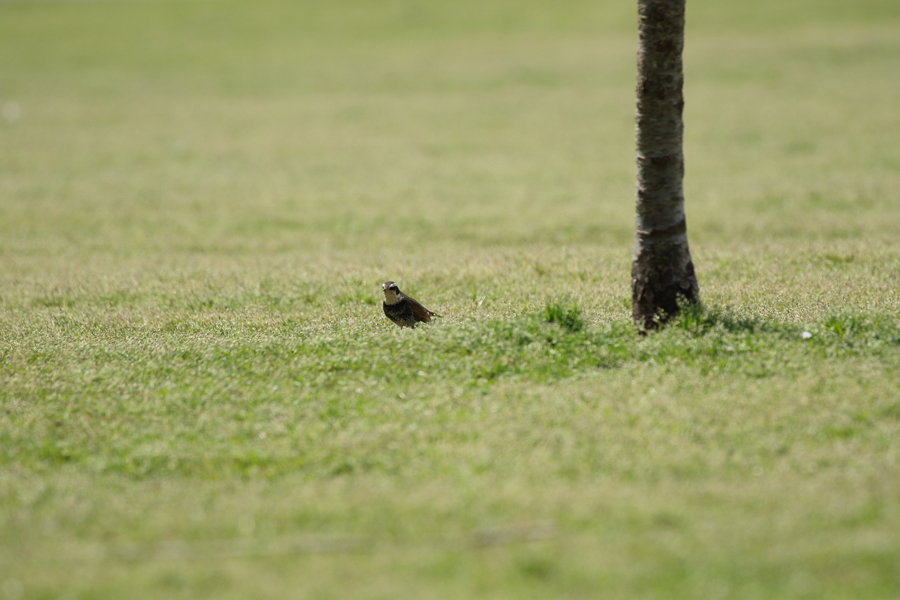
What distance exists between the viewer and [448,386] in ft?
20.6

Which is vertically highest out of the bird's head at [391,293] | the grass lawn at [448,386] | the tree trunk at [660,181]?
the tree trunk at [660,181]

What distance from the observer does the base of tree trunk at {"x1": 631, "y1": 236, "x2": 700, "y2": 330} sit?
6957 millimetres

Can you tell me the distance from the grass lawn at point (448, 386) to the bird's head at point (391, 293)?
0.34m

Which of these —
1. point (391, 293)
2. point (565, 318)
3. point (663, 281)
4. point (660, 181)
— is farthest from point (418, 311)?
point (660, 181)

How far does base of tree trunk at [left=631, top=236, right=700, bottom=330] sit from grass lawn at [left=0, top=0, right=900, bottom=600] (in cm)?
22

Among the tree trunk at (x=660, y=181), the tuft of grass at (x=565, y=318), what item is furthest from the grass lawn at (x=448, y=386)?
the tree trunk at (x=660, y=181)

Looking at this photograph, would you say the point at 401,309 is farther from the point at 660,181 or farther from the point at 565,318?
the point at 660,181

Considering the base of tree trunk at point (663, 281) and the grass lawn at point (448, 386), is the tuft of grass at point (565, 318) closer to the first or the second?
the grass lawn at point (448, 386)

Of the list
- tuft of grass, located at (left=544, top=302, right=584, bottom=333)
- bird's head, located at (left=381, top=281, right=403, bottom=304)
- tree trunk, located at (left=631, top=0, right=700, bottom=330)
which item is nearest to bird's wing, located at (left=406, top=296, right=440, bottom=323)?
bird's head, located at (left=381, top=281, right=403, bottom=304)

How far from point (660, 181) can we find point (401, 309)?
2.57m

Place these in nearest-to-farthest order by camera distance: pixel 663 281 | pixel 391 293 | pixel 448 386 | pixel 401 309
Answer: pixel 448 386
pixel 663 281
pixel 391 293
pixel 401 309

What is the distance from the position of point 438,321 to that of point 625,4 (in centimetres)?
4803

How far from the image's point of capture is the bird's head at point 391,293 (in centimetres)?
734

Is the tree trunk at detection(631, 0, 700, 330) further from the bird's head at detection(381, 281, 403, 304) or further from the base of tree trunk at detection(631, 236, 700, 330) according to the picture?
the bird's head at detection(381, 281, 403, 304)
